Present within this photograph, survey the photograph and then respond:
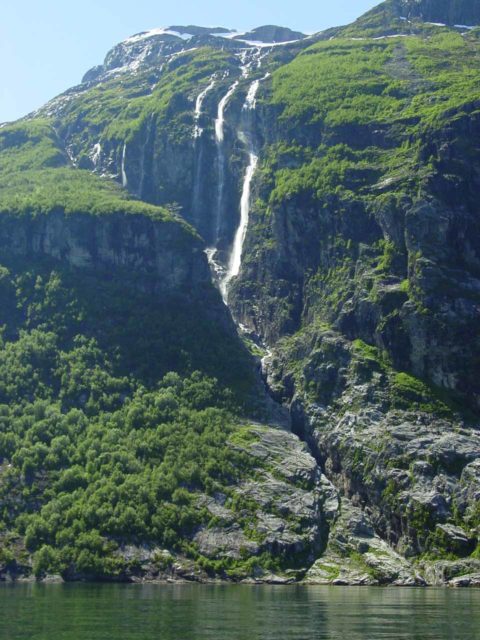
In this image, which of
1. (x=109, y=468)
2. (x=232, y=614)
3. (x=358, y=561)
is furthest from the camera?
(x=109, y=468)

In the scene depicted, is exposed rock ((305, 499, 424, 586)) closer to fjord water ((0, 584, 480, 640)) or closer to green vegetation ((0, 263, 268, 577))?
green vegetation ((0, 263, 268, 577))

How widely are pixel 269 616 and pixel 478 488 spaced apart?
2933 inches

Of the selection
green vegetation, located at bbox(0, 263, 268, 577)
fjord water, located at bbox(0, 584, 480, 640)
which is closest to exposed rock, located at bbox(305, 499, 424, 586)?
green vegetation, located at bbox(0, 263, 268, 577)

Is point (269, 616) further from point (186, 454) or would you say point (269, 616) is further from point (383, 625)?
point (186, 454)

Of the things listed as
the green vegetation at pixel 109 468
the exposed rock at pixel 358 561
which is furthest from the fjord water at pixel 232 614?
the green vegetation at pixel 109 468

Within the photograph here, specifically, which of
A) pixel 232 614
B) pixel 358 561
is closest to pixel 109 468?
pixel 358 561

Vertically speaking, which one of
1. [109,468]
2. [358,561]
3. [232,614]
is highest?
[109,468]

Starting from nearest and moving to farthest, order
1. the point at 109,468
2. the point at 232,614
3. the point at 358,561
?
the point at 232,614
the point at 358,561
the point at 109,468

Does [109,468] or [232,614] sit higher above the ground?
[109,468]

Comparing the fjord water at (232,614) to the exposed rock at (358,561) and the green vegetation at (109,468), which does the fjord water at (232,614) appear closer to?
the exposed rock at (358,561)

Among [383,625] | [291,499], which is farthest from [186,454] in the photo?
[383,625]

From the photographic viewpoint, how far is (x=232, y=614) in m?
97.6

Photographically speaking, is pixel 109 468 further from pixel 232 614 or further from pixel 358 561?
pixel 232 614

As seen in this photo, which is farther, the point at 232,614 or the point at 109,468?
the point at 109,468
